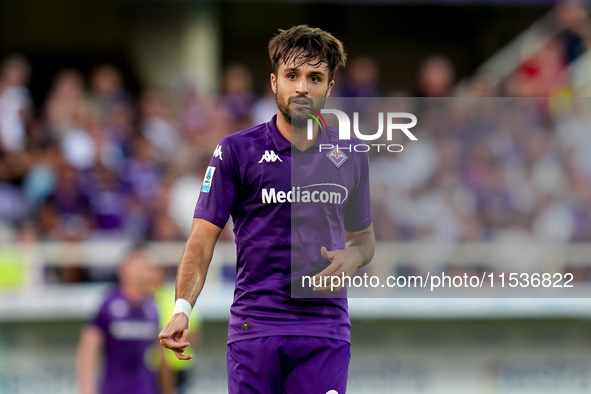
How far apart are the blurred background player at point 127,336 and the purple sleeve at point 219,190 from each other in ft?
14.5

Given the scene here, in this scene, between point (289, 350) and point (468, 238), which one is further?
point (468, 238)

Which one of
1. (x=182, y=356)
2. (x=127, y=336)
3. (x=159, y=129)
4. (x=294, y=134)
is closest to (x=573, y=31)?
(x=159, y=129)

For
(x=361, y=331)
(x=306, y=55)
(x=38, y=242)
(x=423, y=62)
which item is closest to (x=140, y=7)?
(x=423, y=62)

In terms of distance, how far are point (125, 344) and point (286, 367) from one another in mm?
4613

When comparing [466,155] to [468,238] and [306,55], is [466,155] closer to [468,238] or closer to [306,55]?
[468,238]

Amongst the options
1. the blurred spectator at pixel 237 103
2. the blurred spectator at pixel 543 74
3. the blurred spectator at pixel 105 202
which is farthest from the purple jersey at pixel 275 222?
the blurred spectator at pixel 543 74

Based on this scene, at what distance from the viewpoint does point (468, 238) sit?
36.8 ft

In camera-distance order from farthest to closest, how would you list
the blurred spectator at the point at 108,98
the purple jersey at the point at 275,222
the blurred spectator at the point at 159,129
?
the blurred spectator at the point at 108,98
the blurred spectator at the point at 159,129
the purple jersey at the point at 275,222

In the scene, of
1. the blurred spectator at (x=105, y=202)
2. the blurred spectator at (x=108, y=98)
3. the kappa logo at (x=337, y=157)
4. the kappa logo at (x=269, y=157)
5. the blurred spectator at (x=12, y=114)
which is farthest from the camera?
the blurred spectator at (x=108, y=98)

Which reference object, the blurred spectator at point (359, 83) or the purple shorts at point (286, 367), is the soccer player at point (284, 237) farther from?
the blurred spectator at point (359, 83)

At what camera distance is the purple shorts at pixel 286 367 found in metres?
4.27

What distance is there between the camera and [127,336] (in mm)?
8656

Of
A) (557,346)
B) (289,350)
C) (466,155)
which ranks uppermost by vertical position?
(466,155)

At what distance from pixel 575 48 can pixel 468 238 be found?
4501mm
